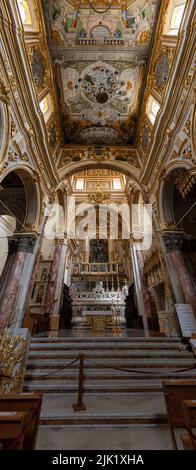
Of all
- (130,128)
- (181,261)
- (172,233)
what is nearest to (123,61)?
(130,128)

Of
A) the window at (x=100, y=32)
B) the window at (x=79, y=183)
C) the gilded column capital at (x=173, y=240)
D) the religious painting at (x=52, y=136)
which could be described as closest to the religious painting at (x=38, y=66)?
the religious painting at (x=52, y=136)

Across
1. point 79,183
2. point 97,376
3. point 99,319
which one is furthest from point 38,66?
point 99,319

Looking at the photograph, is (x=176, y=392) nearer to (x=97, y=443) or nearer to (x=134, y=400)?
(x=97, y=443)

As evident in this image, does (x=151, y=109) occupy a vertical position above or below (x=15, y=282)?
above

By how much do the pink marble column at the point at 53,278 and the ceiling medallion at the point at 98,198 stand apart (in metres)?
5.50

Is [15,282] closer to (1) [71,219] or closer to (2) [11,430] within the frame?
(2) [11,430]

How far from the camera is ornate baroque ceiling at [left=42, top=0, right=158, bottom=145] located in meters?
8.04

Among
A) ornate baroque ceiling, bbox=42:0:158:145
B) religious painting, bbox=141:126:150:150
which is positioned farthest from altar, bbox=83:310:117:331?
ornate baroque ceiling, bbox=42:0:158:145

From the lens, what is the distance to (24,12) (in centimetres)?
706

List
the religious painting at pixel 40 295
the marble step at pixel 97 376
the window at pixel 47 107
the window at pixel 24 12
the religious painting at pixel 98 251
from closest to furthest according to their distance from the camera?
the marble step at pixel 97 376
the window at pixel 24 12
the window at pixel 47 107
the religious painting at pixel 40 295
the religious painting at pixel 98 251

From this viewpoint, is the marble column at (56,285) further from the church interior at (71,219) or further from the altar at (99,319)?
the altar at (99,319)

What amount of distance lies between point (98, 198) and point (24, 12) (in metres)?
11.8

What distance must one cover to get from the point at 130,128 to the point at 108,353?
40.3 feet

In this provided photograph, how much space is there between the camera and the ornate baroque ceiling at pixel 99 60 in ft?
26.4
